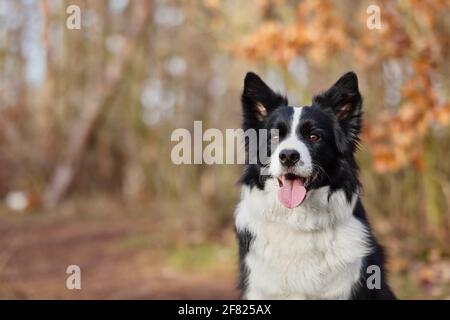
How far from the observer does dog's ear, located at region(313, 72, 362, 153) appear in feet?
14.7

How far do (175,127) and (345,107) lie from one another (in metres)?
7.74

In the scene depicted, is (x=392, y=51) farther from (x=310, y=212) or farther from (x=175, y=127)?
(x=175, y=127)

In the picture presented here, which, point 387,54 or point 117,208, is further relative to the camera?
point 117,208

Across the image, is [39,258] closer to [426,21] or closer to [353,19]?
[353,19]

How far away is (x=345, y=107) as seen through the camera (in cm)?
455

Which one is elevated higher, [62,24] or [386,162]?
[62,24]

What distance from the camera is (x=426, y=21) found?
23.5ft

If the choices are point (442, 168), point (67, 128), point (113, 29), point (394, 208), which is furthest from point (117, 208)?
point (442, 168)

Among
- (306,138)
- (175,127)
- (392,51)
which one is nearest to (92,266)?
(175,127)

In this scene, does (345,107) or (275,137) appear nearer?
(275,137)

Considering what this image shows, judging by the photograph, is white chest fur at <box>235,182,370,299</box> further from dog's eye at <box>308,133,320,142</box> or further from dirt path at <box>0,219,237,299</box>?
dirt path at <box>0,219,237,299</box>

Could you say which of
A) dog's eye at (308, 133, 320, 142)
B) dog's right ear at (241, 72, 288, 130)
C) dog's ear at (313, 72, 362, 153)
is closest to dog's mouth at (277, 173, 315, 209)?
dog's eye at (308, 133, 320, 142)

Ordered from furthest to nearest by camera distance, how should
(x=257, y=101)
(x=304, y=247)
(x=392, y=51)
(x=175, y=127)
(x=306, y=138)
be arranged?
(x=175, y=127) < (x=392, y=51) < (x=257, y=101) < (x=306, y=138) < (x=304, y=247)

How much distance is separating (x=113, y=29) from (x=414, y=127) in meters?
12.8
